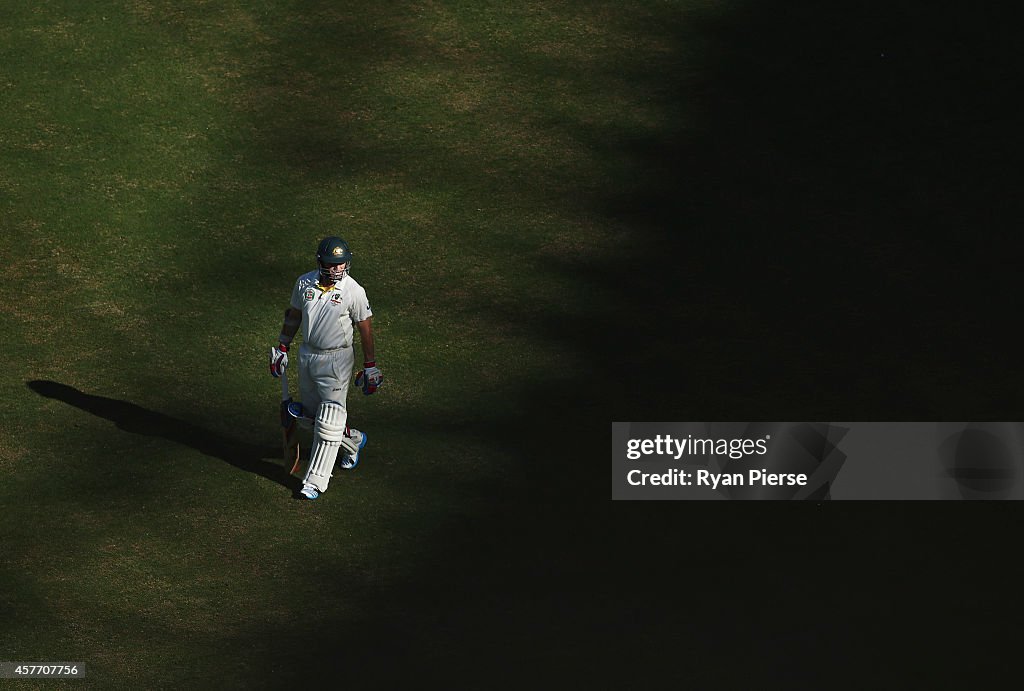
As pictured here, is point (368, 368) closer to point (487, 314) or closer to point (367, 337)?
point (367, 337)

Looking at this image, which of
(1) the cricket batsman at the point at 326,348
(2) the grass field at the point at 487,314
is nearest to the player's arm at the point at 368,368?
(1) the cricket batsman at the point at 326,348

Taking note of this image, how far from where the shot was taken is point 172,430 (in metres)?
12.7

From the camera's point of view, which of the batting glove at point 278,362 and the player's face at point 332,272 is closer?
the player's face at point 332,272

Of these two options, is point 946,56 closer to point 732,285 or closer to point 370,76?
point 732,285

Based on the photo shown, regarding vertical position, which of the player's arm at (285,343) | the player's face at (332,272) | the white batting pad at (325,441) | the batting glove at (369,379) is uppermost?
the player's face at (332,272)

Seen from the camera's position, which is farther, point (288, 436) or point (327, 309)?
point (288, 436)

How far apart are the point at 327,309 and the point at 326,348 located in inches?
11.6

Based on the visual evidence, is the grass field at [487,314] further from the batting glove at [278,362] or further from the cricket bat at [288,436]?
the batting glove at [278,362]

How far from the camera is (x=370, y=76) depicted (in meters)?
17.8

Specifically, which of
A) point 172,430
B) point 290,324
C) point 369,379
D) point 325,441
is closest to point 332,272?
point 290,324

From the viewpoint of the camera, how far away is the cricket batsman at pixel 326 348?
38.0 ft

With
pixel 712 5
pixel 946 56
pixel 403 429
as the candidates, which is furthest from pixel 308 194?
pixel 946 56

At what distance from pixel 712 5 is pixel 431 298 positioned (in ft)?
22.1

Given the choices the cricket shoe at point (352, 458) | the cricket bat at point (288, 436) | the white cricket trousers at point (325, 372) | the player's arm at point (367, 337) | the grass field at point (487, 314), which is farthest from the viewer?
the cricket shoe at point (352, 458)
